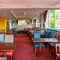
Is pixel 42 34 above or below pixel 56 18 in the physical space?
below

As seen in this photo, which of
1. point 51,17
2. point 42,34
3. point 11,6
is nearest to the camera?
point 11,6

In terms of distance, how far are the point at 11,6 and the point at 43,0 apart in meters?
1.38

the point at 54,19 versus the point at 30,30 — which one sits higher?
the point at 54,19

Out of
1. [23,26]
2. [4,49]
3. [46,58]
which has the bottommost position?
[46,58]

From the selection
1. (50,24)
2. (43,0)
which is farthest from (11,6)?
(50,24)

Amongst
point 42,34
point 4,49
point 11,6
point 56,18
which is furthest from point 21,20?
point 4,49

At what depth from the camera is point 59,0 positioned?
3.83 meters

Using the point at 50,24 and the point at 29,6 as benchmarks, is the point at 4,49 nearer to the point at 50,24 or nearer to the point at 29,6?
the point at 29,6

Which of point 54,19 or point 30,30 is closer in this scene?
point 54,19

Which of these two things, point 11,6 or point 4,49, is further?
point 11,6

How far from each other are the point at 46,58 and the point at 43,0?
2478 mm

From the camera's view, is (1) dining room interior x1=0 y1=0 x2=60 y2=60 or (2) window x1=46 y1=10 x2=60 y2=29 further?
(2) window x1=46 y1=10 x2=60 y2=29

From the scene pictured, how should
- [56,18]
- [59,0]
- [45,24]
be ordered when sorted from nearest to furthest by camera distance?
[59,0], [56,18], [45,24]

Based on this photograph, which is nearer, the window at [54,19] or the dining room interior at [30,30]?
the dining room interior at [30,30]
